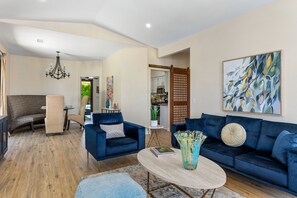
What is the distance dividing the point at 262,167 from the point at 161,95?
17.3 feet

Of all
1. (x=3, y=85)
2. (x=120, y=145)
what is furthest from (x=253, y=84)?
(x=3, y=85)

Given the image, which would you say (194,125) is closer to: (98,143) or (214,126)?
(214,126)

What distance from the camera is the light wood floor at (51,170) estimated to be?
2219mm

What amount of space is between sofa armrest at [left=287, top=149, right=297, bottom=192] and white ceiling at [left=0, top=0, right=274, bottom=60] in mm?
2488

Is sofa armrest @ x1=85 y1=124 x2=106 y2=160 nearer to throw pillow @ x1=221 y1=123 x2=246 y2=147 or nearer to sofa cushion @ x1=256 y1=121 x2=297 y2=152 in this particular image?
throw pillow @ x1=221 y1=123 x2=246 y2=147

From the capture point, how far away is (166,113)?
6.16m

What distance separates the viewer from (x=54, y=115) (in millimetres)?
5168

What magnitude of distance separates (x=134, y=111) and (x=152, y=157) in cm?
334

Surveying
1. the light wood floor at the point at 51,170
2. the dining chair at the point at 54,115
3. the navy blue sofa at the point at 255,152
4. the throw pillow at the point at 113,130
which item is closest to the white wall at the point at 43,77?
the dining chair at the point at 54,115

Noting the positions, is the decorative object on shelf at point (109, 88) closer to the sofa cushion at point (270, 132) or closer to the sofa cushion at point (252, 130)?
the sofa cushion at point (252, 130)

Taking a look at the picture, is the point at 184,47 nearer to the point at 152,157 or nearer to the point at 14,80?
the point at 152,157

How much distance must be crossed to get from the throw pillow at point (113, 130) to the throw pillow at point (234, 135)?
1.86 metres

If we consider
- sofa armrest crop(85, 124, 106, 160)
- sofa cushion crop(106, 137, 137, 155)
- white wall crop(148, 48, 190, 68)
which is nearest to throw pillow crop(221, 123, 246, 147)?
sofa cushion crop(106, 137, 137, 155)

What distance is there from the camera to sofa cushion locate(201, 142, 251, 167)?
246 cm
